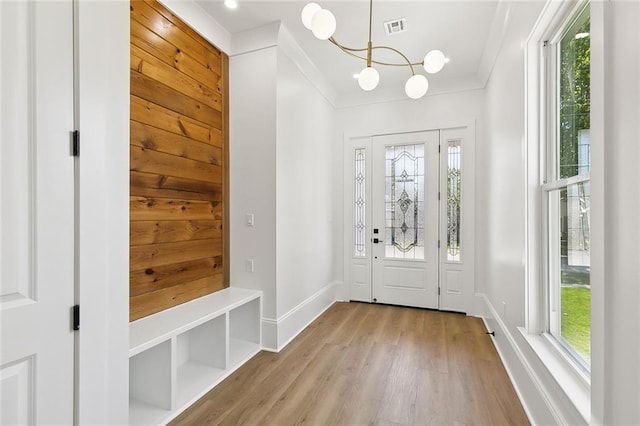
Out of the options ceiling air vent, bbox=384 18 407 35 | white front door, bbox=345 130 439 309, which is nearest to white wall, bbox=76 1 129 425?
ceiling air vent, bbox=384 18 407 35

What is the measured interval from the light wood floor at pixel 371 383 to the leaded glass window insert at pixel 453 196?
3.37 feet

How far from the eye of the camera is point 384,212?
4.14 metres

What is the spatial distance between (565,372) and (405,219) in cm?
268

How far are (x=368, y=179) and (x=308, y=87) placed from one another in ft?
5.04

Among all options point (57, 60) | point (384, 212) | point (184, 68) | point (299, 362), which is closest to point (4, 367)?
point (57, 60)

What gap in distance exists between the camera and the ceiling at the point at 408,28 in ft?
8.04

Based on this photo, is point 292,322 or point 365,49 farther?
point 292,322

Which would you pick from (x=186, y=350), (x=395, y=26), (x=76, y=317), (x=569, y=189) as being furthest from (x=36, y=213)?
(x=395, y=26)

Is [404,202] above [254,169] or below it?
below

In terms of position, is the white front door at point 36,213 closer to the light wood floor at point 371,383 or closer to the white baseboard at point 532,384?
the light wood floor at point 371,383

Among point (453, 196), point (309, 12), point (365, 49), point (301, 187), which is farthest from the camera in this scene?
point (453, 196)

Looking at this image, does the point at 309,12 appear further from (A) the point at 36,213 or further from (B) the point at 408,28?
(A) the point at 36,213

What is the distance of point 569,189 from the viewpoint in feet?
5.24

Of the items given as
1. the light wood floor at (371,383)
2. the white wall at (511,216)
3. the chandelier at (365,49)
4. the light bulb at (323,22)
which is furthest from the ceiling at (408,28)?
the light wood floor at (371,383)
